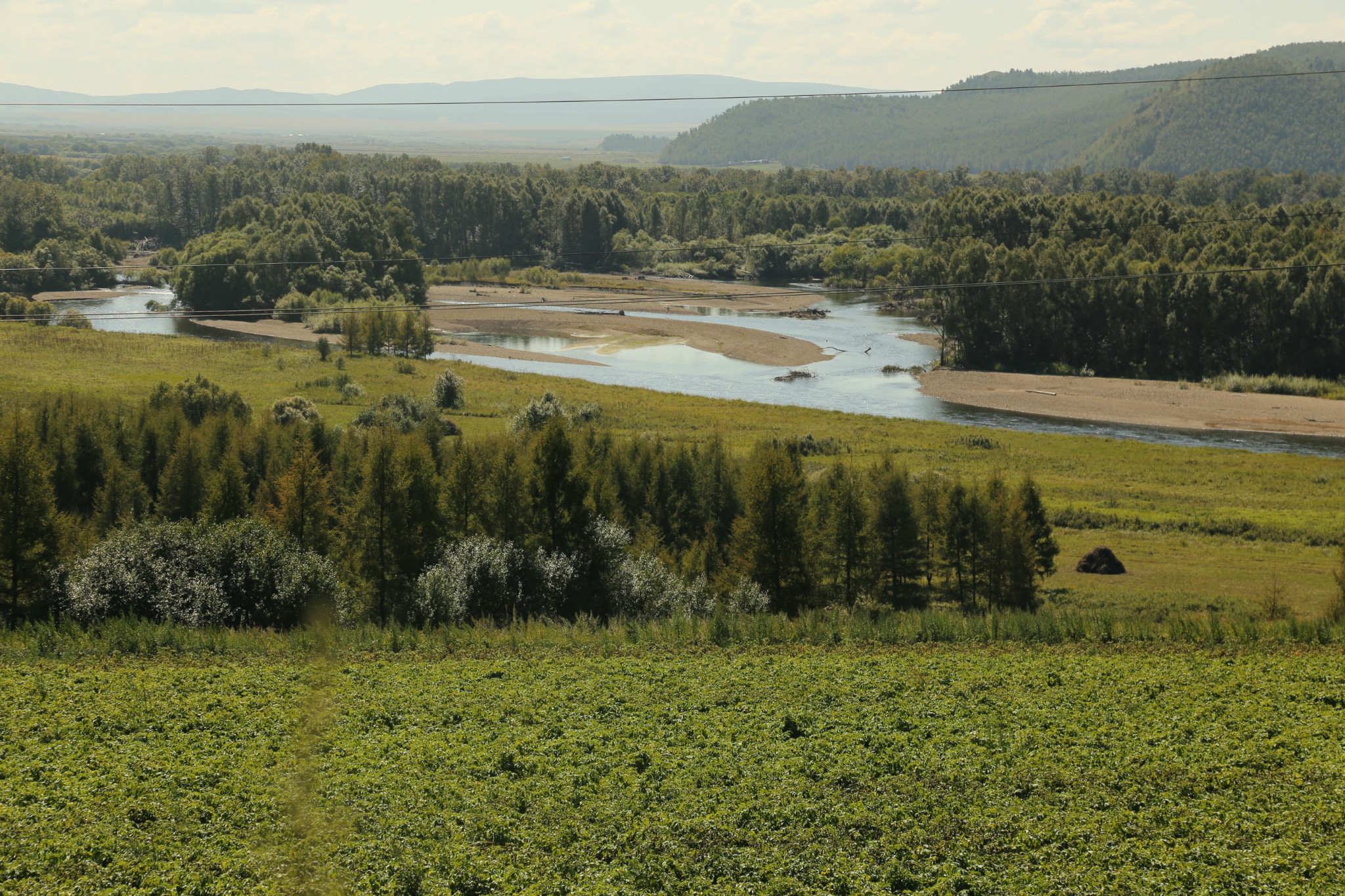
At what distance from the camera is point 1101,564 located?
125ft

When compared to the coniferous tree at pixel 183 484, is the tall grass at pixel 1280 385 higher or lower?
higher

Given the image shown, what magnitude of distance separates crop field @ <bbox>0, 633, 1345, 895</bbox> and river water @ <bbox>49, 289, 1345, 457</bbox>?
4650cm

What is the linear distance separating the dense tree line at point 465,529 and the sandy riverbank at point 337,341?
Result: 4911 centimetres

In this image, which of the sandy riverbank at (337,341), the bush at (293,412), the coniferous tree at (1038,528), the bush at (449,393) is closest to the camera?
the coniferous tree at (1038,528)

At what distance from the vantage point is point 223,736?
61.8 feet

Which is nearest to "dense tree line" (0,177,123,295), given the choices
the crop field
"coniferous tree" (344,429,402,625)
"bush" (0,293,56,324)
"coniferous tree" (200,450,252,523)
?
"bush" (0,293,56,324)

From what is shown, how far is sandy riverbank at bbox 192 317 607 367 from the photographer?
91.4m

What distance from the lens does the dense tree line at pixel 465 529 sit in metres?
30.8

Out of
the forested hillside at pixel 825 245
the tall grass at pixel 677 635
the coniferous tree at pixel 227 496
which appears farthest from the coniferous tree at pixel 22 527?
the forested hillside at pixel 825 245

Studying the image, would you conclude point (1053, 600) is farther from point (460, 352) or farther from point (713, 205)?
point (713, 205)

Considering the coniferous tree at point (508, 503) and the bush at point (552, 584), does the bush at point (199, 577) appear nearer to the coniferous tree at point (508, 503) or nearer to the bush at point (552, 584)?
the bush at point (552, 584)

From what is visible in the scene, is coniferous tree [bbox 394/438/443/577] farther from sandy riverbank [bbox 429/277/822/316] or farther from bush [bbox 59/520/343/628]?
sandy riverbank [bbox 429/277/822/316]

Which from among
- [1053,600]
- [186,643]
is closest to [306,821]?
[186,643]

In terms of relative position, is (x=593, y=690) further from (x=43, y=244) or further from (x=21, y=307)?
(x=43, y=244)
